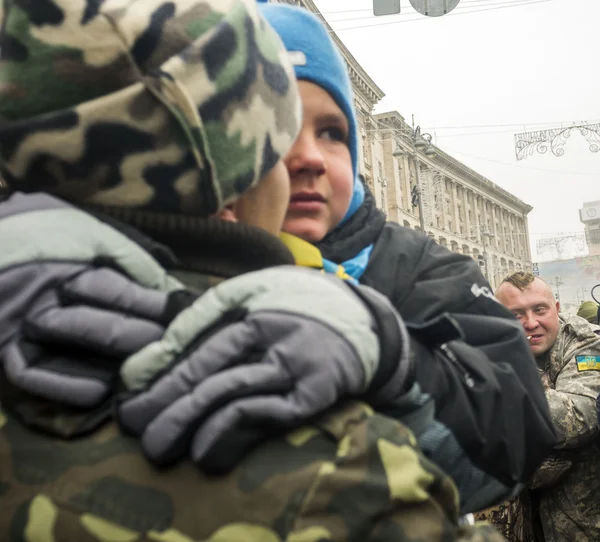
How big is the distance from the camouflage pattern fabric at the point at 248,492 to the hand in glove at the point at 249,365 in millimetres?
30

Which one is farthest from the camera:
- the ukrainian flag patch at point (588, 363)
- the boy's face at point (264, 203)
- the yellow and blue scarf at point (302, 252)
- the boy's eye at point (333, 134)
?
the ukrainian flag patch at point (588, 363)

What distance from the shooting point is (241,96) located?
844 mm

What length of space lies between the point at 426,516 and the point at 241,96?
58 cm

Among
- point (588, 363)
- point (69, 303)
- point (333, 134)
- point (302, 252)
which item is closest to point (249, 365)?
point (69, 303)

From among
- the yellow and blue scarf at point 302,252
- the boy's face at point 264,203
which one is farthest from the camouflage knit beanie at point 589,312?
the boy's face at point 264,203

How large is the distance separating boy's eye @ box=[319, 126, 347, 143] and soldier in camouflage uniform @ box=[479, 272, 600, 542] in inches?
87.1

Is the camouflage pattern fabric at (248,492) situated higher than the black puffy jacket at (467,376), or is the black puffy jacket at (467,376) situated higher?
the camouflage pattern fabric at (248,492)

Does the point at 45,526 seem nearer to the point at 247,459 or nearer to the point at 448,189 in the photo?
the point at 247,459

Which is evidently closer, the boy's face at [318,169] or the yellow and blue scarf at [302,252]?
the yellow and blue scarf at [302,252]

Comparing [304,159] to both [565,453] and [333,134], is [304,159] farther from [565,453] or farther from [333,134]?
[565,453]

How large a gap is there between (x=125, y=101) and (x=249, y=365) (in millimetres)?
366

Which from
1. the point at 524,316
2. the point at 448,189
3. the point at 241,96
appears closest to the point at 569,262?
the point at 448,189

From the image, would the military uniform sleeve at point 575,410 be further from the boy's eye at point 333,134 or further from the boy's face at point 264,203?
the boy's face at point 264,203

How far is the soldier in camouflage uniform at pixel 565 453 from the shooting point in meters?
3.07
